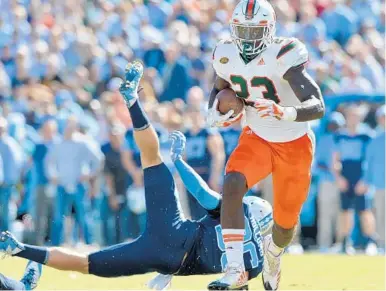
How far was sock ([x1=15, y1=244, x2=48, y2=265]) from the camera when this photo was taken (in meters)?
7.01

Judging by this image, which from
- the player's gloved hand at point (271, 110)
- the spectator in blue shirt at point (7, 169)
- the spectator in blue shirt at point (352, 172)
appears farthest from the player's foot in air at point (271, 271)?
the spectator in blue shirt at point (7, 169)

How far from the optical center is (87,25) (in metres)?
14.8

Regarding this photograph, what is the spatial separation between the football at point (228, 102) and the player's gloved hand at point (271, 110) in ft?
1.23

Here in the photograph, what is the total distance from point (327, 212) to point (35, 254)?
206 inches

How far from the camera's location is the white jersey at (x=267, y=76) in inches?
280

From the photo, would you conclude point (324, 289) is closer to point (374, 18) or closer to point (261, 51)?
point (261, 51)

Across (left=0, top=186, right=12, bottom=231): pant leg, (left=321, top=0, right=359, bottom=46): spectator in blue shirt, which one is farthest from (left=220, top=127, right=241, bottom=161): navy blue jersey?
(left=321, top=0, right=359, bottom=46): spectator in blue shirt

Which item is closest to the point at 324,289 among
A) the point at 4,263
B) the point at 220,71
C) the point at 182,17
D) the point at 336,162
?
the point at 220,71

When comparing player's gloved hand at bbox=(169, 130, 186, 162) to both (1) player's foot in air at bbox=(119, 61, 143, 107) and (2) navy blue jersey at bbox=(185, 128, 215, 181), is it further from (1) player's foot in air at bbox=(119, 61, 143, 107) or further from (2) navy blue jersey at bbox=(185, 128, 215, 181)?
(2) navy blue jersey at bbox=(185, 128, 215, 181)

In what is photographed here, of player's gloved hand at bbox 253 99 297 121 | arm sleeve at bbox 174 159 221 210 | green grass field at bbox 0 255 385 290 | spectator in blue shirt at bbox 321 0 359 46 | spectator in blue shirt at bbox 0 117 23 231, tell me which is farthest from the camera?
spectator in blue shirt at bbox 321 0 359 46

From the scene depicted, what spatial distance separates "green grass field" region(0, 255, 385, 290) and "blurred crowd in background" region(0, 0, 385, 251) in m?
1.41

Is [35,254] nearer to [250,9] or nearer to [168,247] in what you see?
[168,247]

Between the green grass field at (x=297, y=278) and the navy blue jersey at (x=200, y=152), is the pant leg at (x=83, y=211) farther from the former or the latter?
the green grass field at (x=297, y=278)

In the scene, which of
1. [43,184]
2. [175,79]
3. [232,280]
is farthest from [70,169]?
[232,280]
